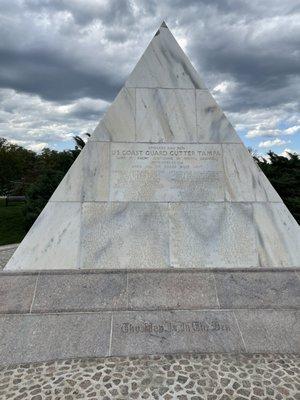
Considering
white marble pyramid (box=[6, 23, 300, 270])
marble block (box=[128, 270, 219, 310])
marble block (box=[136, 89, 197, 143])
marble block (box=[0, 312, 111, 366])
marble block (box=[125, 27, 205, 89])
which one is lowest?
marble block (box=[0, 312, 111, 366])

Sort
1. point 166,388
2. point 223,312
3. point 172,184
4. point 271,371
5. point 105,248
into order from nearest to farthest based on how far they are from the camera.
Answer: point 166,388, point 271,371, point 223,312, point 105,248, point 172,184

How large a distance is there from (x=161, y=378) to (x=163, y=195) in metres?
3.18

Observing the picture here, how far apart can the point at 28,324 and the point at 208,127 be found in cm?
466

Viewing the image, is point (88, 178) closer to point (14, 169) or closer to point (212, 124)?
point (212, 124)

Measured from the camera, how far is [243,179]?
684cm

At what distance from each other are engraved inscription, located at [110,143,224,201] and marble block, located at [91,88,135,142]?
19 centimetres

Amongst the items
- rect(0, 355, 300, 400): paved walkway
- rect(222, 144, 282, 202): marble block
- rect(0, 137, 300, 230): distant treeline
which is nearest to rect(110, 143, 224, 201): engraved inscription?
rect(222, 144, 282, 202): marble block

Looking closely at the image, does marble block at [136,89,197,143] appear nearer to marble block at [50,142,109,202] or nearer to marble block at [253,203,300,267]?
marble block at [50,142,109,202]

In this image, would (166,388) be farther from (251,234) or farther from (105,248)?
(251,234)

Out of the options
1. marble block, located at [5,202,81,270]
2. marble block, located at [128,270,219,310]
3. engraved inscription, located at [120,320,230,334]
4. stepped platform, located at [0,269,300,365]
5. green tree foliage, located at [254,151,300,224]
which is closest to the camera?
stepped platform, located at [0,269,300,365]

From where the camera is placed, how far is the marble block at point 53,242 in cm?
613

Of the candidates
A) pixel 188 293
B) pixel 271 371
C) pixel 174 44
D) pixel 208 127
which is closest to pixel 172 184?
pixel 208 127

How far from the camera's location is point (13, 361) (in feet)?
15.6

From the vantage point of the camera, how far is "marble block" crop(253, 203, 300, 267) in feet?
21.0
